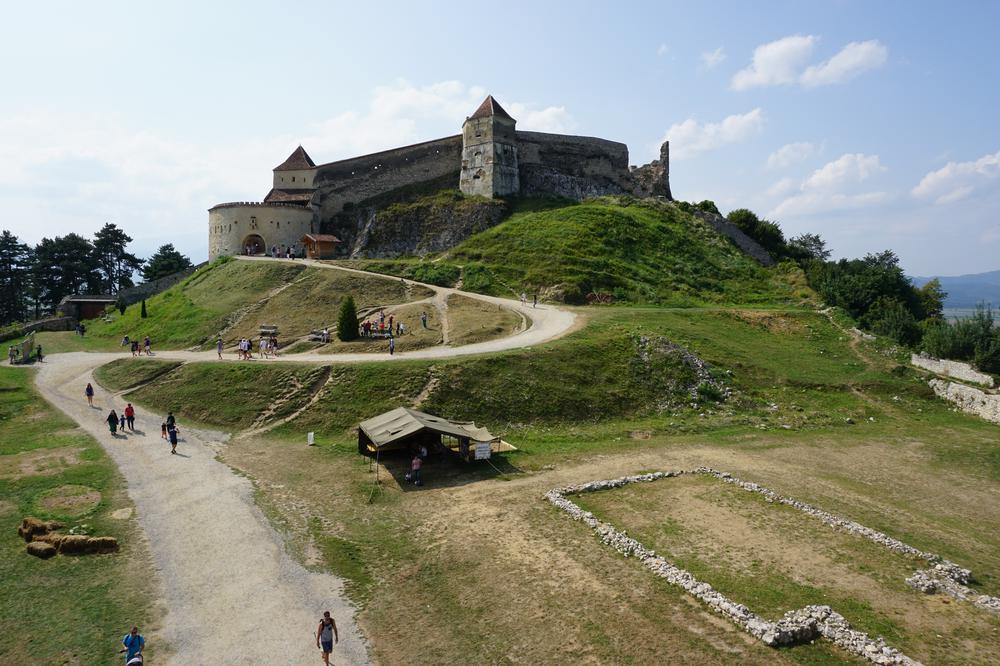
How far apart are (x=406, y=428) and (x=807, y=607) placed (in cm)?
1378

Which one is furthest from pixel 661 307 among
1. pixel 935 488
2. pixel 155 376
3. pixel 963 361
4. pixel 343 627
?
pixel 343 627

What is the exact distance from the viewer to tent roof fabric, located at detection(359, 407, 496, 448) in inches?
850

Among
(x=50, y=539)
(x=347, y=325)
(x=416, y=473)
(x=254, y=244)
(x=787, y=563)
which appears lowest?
(x=787, y=563)

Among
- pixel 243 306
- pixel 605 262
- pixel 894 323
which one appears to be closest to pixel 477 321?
pixel 605 262

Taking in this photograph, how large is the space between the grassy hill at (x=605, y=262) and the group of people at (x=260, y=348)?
15099 millimetres

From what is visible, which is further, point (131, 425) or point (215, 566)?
point (131, 425)

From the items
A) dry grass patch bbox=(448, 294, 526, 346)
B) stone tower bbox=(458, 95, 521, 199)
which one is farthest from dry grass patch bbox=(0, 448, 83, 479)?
stone tower bbox=(458, 95, 521, 199)

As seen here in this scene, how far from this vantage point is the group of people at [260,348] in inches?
1336

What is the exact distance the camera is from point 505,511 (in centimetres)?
1827

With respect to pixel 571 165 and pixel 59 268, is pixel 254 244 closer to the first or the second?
pixel 59 268

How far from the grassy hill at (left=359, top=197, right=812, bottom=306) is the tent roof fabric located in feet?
78.2

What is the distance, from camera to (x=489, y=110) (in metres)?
63.8

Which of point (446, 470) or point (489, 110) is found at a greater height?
point (489, 110)

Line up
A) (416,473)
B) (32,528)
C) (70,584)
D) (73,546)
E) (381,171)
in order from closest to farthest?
(70,584) < (73,546) < (32,528) < (416,473) < (381,171)
